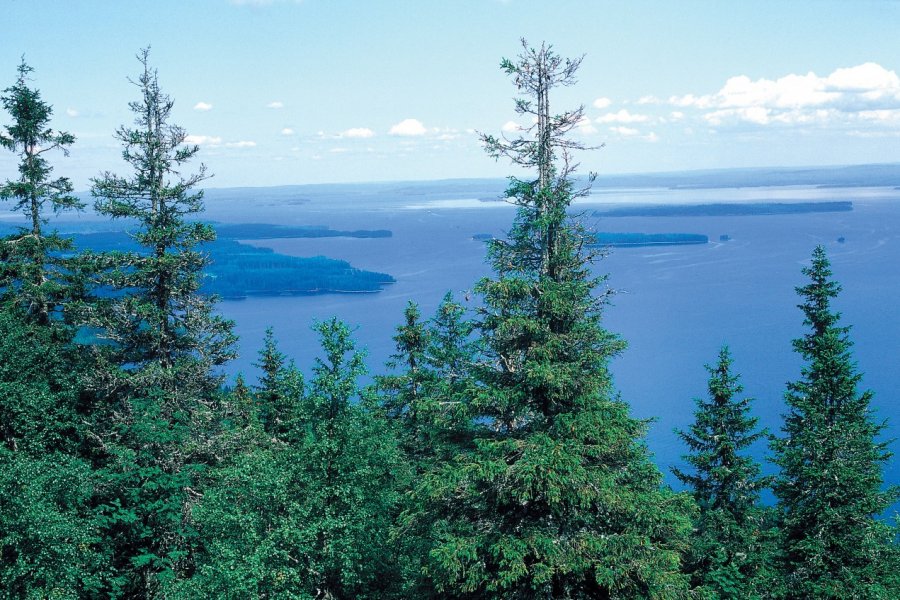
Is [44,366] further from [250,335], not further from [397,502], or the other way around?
[250,335]

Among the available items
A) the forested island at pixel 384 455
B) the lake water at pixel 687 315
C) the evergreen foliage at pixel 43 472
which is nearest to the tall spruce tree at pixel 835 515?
the forested island at pixel 384 455

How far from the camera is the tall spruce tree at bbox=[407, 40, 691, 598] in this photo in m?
11.2

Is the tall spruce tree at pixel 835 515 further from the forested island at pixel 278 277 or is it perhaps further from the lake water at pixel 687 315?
the forested island at pixel 278 277

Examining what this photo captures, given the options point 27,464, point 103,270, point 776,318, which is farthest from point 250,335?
point 27,464

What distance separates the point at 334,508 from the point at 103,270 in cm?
1019

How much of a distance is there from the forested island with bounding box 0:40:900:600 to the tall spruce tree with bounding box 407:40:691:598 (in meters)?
0.05

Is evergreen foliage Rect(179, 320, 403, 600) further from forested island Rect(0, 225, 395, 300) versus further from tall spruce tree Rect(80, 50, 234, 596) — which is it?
forested island Rect(0, 225, 395, 300)

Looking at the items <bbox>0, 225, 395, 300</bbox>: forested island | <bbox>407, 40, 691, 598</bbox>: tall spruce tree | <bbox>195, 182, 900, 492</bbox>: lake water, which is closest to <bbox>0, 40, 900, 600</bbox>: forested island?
<bbox>407, 40, 691, 598</bbox>: tall spruce tree

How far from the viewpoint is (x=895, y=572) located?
16.3 meters

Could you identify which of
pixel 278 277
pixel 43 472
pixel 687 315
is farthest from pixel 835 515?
pixel 278 277

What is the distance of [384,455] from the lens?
14734 mm

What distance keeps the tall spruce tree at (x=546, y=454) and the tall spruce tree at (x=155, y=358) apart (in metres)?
7.79

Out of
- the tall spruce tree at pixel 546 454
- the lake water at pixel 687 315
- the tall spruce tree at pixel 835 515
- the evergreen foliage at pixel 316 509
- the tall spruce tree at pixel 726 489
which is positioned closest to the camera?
the tall spruce tree at pixel 546 454

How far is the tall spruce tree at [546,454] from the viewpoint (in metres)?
11.2
